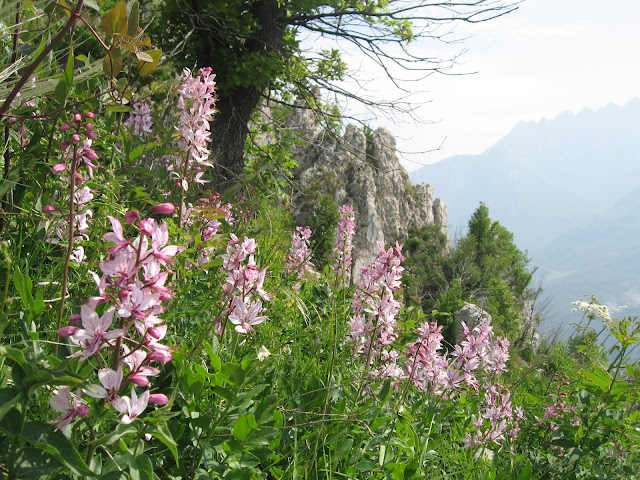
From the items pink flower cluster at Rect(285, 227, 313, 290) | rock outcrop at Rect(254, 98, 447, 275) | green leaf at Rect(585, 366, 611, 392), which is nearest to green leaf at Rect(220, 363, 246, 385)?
green leaf at Rect(585, 366, 611, 392)

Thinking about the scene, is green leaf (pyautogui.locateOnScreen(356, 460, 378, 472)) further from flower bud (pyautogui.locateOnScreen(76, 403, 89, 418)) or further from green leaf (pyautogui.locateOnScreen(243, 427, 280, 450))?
flower bud (pyautogui.locateOnScreen(76, 403, 89, 418))

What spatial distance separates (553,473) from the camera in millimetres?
2463

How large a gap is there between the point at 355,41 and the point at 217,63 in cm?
247

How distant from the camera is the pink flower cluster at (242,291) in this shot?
1.32 meters

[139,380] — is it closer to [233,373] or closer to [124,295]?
[124,295]

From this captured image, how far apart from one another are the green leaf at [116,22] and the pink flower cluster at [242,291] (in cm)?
72

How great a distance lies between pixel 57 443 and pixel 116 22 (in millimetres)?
1024

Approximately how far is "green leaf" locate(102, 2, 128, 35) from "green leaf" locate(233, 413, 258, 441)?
1037 mm

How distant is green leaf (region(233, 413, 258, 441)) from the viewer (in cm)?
104

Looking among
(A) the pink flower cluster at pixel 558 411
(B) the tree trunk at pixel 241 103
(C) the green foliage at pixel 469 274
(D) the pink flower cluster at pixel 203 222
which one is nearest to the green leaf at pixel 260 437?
(D) the pink flower cluster at pixel 203 222

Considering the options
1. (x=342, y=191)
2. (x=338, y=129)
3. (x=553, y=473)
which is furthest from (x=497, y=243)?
(x=553, y=473)

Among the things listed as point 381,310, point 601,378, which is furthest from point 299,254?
point 601,378

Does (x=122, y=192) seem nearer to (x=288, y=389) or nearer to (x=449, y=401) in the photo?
(x=288, y=389)

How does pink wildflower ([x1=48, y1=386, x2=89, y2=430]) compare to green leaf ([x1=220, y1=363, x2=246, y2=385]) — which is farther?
green leaf ([x1=220, y1=363, x2=246, y2=385])
